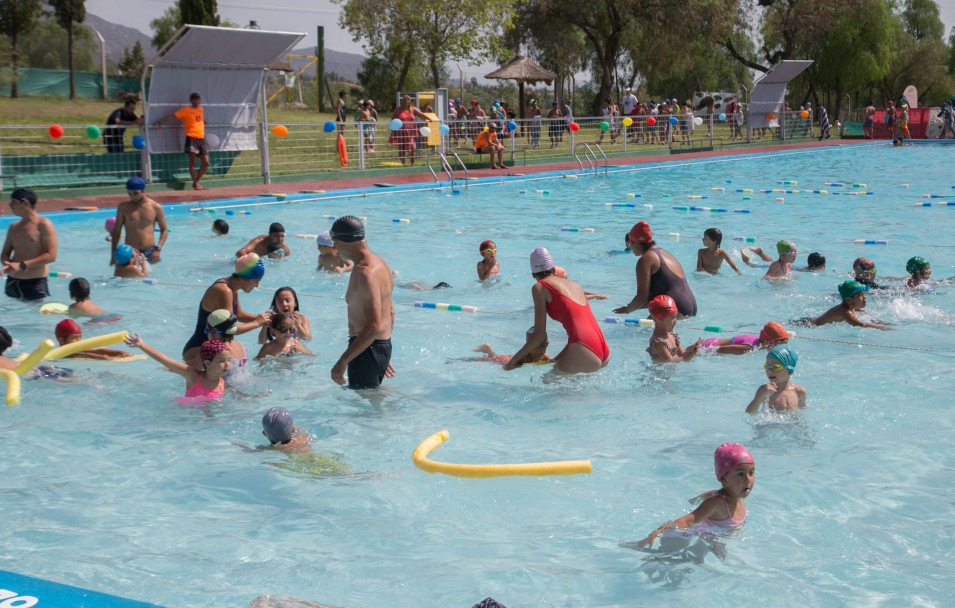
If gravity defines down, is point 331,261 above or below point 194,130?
below

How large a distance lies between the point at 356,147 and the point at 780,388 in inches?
812

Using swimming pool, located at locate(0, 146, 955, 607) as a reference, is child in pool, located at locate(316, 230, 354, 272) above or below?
above

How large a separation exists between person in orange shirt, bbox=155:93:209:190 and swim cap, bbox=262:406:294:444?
1408 centimetres

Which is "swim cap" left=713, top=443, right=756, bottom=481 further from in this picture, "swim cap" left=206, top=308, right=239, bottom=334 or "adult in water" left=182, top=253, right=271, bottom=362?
"adult in water" left=182, top=253, right=271, bottom=362

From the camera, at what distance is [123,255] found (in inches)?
424

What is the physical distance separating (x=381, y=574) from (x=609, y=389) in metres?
3.07

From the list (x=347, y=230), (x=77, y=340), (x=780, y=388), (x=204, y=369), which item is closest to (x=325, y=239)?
(x=77, y=340)

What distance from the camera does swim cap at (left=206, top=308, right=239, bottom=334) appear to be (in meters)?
6.18

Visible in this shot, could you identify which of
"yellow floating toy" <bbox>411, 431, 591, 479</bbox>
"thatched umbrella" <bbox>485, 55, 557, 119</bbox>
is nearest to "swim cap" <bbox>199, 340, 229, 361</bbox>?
"yellow floating toy" <bbox>411, 431, 591, 479</bbox>

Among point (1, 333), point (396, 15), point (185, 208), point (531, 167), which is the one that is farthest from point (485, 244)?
point (396, 15)

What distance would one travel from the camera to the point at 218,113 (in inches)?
768

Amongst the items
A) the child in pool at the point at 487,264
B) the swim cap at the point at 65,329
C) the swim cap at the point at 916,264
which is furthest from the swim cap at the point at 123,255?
the swim cap at the point at 916,264

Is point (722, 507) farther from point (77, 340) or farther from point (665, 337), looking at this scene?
point (77, 340)

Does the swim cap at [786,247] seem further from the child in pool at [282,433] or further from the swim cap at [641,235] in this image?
the child in pool at [282,433]
